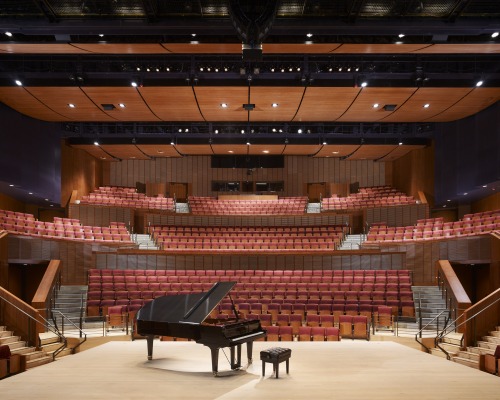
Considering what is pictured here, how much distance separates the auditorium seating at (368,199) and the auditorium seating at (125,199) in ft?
14.2

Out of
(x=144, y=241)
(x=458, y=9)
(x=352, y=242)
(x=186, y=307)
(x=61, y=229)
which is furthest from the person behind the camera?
(x=352, y=242)

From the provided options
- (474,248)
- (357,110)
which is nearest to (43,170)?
(357,110)

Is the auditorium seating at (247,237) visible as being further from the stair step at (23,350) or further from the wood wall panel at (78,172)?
the stair step at (23,350)

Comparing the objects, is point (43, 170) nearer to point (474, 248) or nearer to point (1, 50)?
point (1, 50)

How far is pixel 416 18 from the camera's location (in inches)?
239

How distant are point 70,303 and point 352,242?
6497mm

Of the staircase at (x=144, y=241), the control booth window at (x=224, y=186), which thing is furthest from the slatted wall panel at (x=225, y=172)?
the staircase at (x=144, y=241)

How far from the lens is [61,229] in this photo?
10453mm

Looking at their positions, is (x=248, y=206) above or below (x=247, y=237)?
above

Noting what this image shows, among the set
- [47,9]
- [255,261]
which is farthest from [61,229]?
[47,9]

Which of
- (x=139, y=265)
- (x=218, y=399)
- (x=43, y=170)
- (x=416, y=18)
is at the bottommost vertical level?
(x=218, y=399)

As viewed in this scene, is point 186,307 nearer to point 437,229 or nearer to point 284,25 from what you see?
point 284,25

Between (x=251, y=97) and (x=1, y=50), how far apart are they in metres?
4.21

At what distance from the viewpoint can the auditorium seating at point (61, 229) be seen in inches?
365
